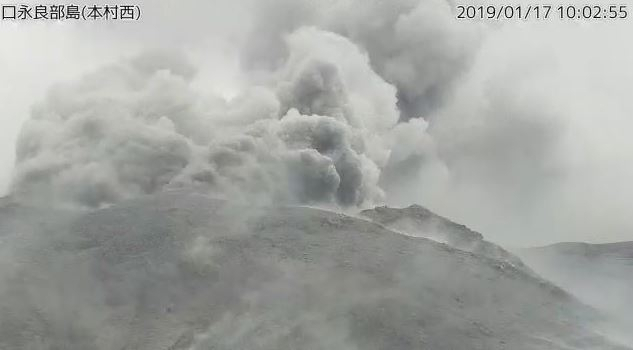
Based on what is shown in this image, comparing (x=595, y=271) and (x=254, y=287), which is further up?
(x=254, y=287)

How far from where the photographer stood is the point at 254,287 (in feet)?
188

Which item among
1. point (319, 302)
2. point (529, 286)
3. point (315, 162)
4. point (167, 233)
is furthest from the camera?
point (315, 162)

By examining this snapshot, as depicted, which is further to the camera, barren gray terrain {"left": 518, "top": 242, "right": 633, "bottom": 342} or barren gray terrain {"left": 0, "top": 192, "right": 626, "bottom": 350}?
barren gray terrain {"left": 518, "top": 242, "right": 633, "bottom": 342}

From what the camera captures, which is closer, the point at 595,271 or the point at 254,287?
the point at 254,287

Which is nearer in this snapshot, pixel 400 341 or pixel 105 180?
pixel 400 341

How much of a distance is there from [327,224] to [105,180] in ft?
94.1

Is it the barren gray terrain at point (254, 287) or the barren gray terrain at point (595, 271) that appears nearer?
the barren gray terrain at point (254, 287)

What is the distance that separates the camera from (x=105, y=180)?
82.1 metres

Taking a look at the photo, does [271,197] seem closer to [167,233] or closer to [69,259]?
[167,233]

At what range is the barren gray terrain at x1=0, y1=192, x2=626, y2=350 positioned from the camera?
50.5 meters

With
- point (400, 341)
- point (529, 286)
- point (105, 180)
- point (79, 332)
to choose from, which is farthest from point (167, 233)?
point (529, 286)

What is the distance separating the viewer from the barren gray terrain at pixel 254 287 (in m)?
50.5

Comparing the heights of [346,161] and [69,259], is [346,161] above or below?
above

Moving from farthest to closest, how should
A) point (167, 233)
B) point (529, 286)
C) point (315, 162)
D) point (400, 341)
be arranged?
point (315, 162) → point (167, 233) → point (529, 286) → point (400, 341)
